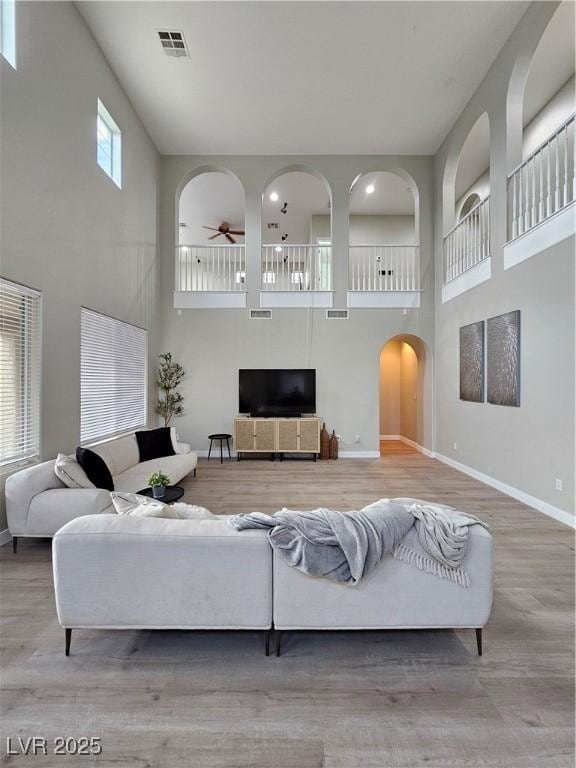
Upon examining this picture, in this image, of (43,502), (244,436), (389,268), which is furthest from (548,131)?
(43,502)

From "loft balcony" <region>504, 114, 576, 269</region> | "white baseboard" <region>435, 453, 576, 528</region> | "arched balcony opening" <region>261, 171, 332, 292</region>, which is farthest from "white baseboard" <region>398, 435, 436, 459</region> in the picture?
"loft balcony" <region>504, 114, 576, 269</region>

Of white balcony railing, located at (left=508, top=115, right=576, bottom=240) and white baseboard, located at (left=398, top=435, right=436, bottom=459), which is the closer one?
white balcony railing, located at (left=508, top=115, right=576, bottom=240)

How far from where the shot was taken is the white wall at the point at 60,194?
3699 mm

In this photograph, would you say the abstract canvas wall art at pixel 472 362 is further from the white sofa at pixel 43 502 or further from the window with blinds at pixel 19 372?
the window with blinds at pixel 19 372

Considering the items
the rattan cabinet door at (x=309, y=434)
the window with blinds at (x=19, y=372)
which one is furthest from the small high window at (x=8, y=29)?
the rattan cabinet door at (x=309, y=434)

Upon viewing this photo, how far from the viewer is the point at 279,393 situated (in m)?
7.85

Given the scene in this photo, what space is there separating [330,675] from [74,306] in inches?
180

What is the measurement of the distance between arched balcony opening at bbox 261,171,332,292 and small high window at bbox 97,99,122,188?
111 inches

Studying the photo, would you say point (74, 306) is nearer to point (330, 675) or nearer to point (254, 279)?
point (254, 279)

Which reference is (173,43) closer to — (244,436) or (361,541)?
(244,436)

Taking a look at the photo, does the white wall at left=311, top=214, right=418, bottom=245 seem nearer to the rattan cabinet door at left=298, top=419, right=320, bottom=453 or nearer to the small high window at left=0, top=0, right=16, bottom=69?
the rattan cabinet door at left=298, top=419, right=320, bottom=453

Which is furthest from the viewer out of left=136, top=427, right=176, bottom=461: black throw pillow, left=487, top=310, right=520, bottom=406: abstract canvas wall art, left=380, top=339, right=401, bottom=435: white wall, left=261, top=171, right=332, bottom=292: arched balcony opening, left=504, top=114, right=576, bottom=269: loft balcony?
left=380, top=339, right=401, bottom=435: white wall

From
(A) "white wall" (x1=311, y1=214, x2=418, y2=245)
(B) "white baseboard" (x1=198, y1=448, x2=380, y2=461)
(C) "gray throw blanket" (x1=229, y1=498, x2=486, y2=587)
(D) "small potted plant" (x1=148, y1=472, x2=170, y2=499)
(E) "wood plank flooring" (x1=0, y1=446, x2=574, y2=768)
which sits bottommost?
(E) "wood plank flooring" (x1=0, y1=446, x2=574, y2=768)

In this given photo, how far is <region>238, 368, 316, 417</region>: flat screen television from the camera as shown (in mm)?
7836
